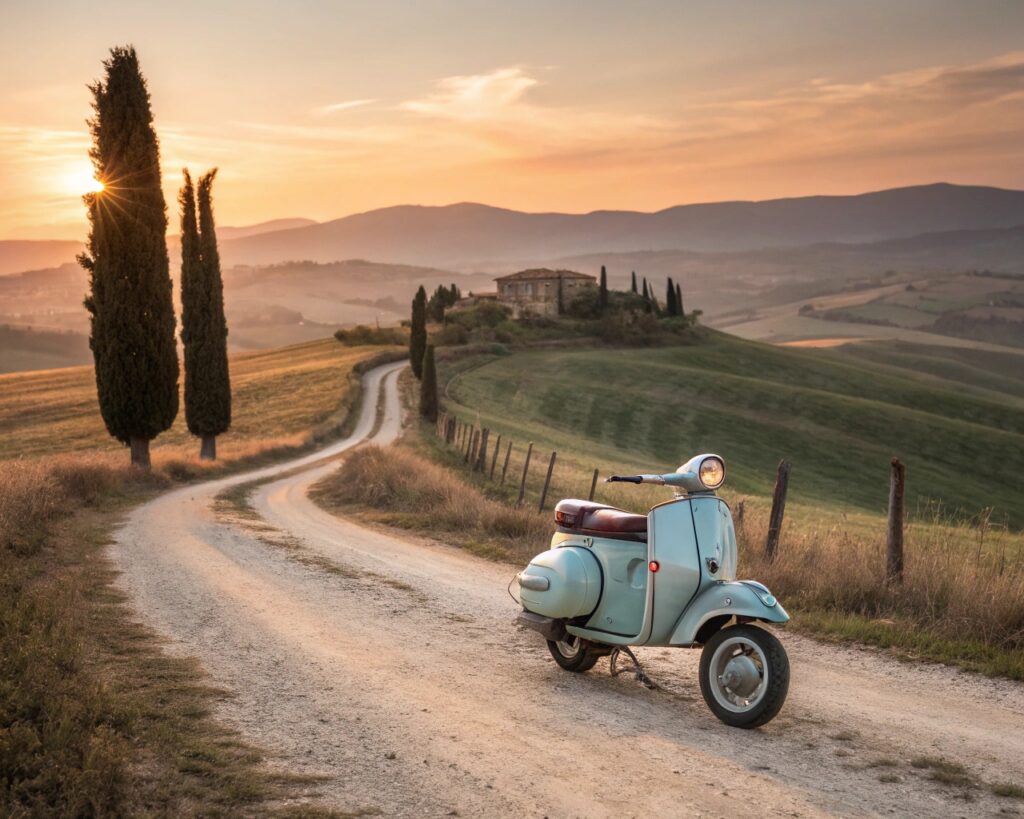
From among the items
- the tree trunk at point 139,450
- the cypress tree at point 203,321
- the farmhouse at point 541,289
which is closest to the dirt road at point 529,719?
the tree trunk at point 139,450

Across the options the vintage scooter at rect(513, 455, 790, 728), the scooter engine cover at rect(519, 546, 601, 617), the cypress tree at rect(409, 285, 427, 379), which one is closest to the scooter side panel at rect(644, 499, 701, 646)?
the vintage scooter at rect(513, 455, 790, 728)

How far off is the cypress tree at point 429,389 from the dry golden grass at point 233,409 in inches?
212

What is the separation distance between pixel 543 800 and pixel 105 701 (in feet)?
11.0

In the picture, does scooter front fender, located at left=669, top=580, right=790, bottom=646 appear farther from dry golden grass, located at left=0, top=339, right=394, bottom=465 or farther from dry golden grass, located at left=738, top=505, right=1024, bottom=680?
dry golden grass, located at left=0, top=339, right=394, bottom=465

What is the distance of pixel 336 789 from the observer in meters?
5.60

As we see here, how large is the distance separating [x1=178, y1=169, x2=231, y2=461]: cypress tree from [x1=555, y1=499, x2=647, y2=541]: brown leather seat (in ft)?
104

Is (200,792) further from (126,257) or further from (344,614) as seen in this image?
(126,257)

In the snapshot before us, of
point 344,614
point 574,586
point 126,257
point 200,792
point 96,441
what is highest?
point 126,257

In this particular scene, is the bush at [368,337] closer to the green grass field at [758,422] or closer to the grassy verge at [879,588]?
the green grass field at [758,422]

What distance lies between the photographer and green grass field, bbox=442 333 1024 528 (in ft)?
160

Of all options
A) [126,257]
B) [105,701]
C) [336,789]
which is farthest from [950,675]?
[126,257]

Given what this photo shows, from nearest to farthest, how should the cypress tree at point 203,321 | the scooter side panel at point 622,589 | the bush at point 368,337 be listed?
the scooter side panel at point 622,589 < the cypress tree at point 203,321 < the bush at point 368,337

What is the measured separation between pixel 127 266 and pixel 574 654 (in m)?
25.4

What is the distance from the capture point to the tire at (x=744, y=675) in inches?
256
